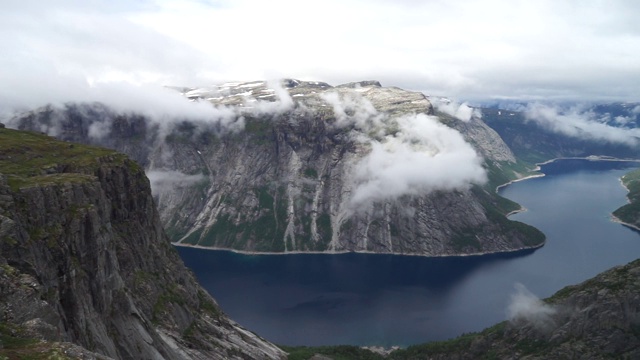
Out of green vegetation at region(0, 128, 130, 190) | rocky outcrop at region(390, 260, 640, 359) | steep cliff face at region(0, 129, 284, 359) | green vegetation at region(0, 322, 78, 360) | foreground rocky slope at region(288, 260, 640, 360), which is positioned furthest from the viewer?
foreground rocky slope at region(288, 260, 640, 360)

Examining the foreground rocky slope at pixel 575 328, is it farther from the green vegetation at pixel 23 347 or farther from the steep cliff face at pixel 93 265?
the green vegetation at pixel 23 347

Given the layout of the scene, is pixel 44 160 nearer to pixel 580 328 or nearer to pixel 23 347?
pixel 23 347

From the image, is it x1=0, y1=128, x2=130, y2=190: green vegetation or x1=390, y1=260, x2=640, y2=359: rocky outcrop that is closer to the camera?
x1=0, y1=128, x2=130, y2=190: green vegetation

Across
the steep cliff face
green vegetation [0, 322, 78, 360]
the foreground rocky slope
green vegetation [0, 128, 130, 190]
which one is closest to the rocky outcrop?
the foreground rocky slope

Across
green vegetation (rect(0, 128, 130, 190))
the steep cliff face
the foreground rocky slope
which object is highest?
green vegetation (rect(0, 128, 130, 190))

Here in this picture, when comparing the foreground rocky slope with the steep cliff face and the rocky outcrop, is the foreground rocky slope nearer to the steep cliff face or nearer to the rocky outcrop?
the rocky outcrop

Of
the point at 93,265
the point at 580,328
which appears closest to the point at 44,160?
the point at 93,265
